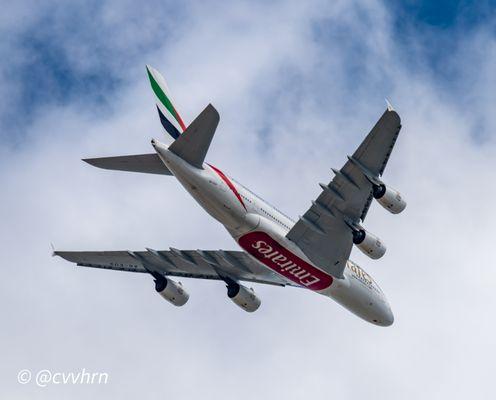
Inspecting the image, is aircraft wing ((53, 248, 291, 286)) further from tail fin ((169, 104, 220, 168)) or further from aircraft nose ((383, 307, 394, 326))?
tail fin ((169, 104, 220, 168))

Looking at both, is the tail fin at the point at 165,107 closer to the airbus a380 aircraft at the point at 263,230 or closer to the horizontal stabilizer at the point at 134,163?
the airbus a380 aircraft at the point at 263,230

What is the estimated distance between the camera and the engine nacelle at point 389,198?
39281mm

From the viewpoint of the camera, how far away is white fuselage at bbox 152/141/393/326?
3850 centimetres

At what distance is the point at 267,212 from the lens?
137 feet

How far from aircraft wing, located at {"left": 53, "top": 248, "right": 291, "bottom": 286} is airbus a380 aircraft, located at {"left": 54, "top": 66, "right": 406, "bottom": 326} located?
5cm

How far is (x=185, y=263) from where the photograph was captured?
4759 centimetres

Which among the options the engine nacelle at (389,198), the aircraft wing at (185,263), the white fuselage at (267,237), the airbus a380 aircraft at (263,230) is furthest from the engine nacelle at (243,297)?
the engine nacelle at (389,198)

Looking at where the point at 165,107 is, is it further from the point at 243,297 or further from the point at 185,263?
the point at 243,297

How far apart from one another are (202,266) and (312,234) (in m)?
8.26

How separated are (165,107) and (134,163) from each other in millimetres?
4511

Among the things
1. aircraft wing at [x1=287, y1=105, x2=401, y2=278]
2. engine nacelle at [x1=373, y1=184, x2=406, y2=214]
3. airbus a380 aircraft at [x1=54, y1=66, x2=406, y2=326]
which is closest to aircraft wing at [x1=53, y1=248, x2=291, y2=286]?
airbus a380 aircraft at [x1=54, y1=66, x2=406, y2=326]

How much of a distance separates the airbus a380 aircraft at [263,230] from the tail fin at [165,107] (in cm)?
5

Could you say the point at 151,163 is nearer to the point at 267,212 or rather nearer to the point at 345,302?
the point at 267,212

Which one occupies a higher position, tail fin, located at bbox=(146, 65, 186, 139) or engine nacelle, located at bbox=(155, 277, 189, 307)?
tail fin, located at bbox=(146, 65, 186, 139)
